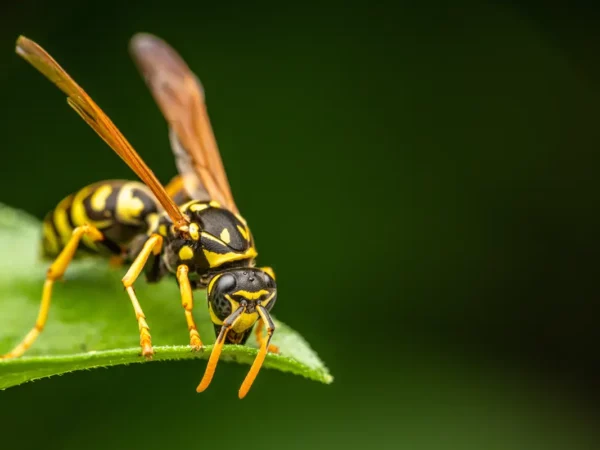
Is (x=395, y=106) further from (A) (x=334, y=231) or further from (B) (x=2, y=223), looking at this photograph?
(B) (x=2, y=223)

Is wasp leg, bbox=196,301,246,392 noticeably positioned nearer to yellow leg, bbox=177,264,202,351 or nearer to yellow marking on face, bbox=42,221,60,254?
yellow leg, bbox=177,264,202,351

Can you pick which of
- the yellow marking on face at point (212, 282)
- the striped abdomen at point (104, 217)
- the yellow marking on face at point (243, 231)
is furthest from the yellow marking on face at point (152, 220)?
the yellow marking on face at point (212, 282)

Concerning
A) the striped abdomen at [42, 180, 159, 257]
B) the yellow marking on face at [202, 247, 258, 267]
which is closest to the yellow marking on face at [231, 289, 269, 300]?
the yellow marking on face at [202, 247, 258, 267]

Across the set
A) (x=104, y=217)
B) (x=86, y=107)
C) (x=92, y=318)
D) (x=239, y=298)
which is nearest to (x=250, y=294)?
(x=239, y=298)

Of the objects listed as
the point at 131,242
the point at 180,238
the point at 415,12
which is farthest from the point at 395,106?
the point at 180,238

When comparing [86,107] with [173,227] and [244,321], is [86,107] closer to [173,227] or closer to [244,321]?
[173,227]

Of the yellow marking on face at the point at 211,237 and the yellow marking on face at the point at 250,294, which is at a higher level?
the yellow marking on face at the point at 211,237

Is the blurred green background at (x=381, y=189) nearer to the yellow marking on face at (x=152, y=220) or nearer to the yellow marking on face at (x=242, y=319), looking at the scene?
the yellow marking on face at (x=152, y=220)
